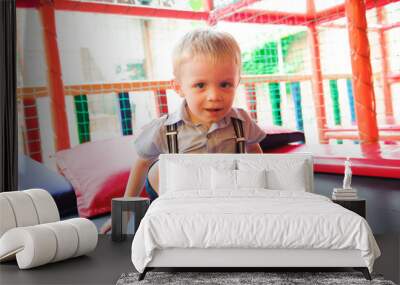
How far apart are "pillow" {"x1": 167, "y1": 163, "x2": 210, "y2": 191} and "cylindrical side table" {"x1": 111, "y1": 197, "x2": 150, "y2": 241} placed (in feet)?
1.18

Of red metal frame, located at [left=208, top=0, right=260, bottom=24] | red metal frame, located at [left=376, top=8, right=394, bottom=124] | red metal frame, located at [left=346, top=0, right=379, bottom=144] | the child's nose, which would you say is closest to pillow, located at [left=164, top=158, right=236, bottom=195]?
the child's nose

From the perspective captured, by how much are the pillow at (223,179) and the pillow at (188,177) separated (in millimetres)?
50


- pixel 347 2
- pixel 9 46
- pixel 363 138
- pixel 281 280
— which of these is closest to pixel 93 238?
pixel 281 280

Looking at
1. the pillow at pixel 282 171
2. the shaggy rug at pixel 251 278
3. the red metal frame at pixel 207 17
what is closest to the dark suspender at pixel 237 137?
the pillow at pixel 282 171

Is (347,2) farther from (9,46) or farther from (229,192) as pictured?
(9,46)

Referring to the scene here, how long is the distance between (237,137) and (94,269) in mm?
1682

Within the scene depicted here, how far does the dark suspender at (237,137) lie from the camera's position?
445 centimetres

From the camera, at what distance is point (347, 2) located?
471cm

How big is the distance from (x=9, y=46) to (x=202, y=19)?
1.81 meters

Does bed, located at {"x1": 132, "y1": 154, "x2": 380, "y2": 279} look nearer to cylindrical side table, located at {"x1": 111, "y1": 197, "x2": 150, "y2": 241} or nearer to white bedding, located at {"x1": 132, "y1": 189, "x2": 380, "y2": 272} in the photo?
white bedding, located at {"x1": 132, "y1": 189, "x2": 380, "y2": 272}

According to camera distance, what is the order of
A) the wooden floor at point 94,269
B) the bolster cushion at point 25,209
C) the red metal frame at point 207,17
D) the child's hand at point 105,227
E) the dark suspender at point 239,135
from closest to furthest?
the wooden floor at point 94,269 → the bolster cushion at point 25,209 → the dark suspender at point 239,135 → the child's hand at point 105,227 → the red metal frame at point 207,17

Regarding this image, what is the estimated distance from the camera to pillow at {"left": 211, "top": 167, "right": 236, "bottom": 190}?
393 cm

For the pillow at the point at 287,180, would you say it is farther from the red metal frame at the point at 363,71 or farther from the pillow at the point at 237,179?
the red metal frame at the point at 363,71

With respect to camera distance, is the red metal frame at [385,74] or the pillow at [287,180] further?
the red metal frame at [385,74]
